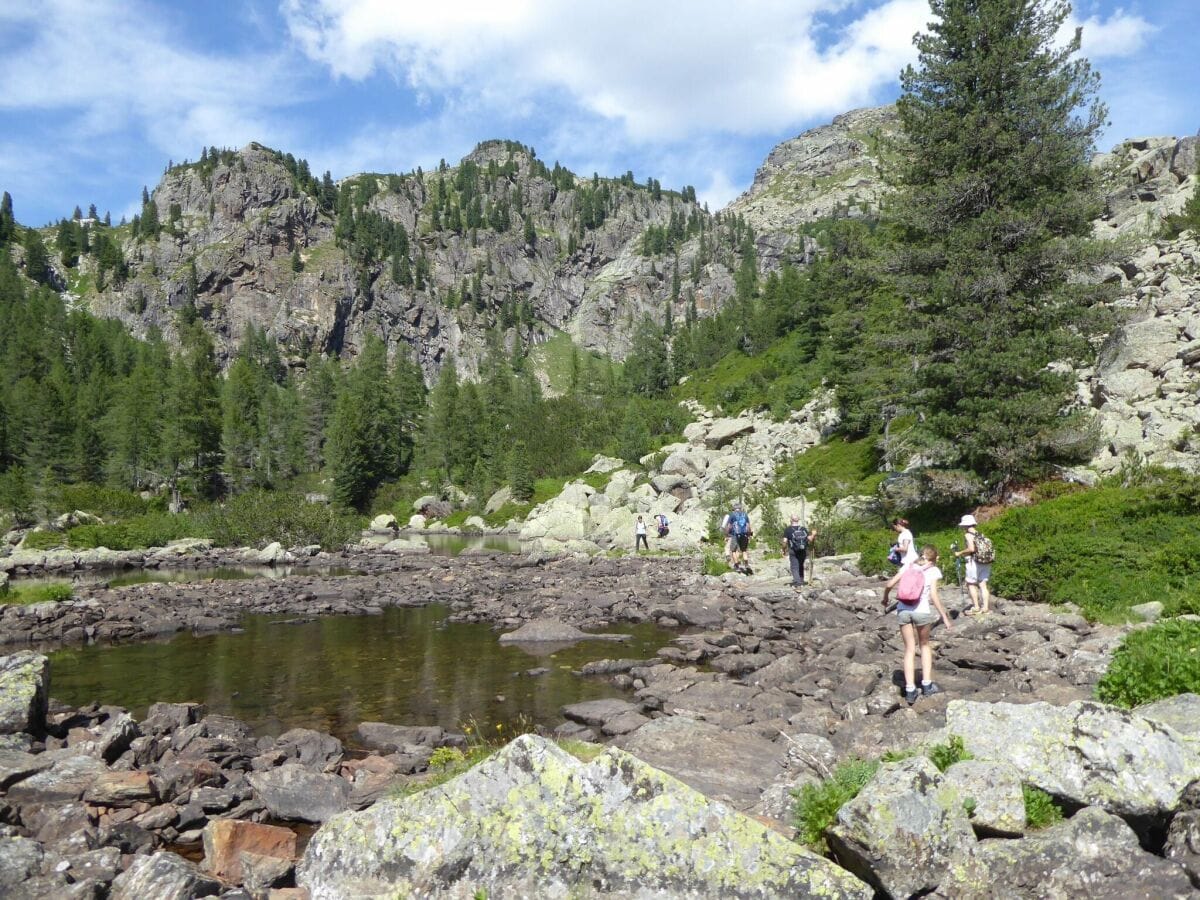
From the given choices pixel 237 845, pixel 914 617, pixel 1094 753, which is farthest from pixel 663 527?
pixel 1094 753

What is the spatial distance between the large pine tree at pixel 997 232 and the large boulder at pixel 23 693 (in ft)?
92.7

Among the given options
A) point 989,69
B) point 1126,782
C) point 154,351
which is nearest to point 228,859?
point 1126,782

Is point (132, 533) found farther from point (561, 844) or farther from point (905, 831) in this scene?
point (905, 831)

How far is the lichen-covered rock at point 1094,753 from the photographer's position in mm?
5855

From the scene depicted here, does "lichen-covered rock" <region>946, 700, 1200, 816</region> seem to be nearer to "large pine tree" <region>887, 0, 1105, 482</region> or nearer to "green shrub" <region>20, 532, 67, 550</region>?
"large pine tree" <region>887, 0, 1105, 482</region>

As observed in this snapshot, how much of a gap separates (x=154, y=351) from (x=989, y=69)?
17088 centimetres

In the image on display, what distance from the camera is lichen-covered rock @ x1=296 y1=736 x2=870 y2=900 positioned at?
5520mm

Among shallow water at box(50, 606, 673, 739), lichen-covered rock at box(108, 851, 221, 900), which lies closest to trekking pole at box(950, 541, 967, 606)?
shallow water at box(50, 606, 673, 739)

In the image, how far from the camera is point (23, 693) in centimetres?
1138

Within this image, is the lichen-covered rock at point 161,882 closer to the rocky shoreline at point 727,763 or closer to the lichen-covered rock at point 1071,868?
the rocky shoreline at point 727,763

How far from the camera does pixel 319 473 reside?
416ft

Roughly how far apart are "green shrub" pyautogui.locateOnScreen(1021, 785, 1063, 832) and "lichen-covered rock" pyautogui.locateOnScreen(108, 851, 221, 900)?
7055 mm

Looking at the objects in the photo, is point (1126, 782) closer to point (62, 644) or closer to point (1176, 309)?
point (62, 644)

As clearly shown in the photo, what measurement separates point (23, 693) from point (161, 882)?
7895 millimetres
